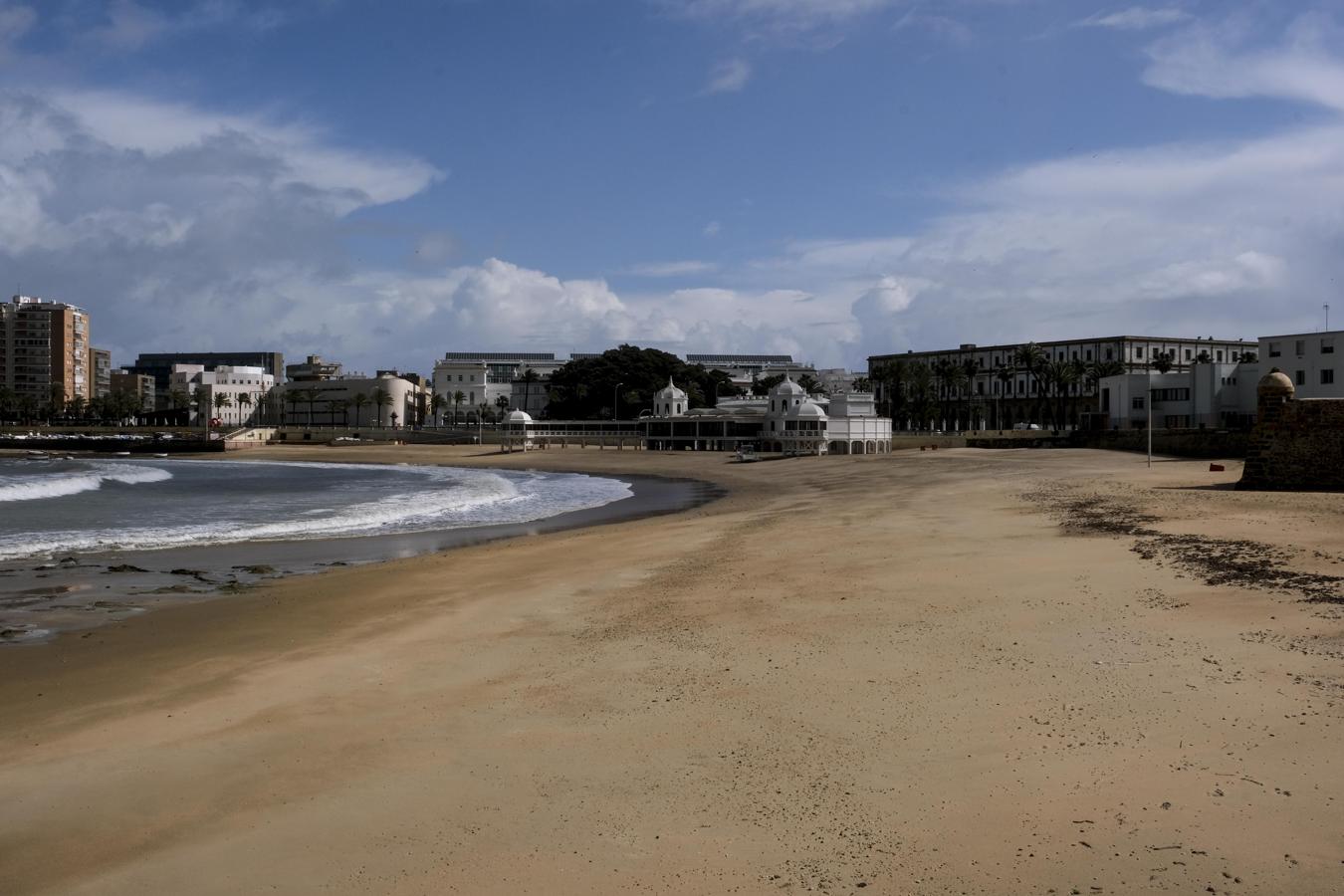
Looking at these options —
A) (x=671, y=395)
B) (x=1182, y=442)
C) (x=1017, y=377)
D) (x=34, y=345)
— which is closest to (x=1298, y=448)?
(x=1182, y=442)

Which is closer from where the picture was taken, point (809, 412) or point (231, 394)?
point (809, 412)

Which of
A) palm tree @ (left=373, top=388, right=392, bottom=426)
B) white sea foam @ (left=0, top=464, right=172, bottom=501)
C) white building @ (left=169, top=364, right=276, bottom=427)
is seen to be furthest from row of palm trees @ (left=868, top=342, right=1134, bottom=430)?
white building @ (left=169, top=364, right=276, bottom=427)

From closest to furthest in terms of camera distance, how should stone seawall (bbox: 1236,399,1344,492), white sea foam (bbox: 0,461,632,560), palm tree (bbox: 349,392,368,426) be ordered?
stone seawall (bbox: 1236,399,1344,492)
white sea foam (bbox: 0,461,632,560)
palm tree (bbox: 349,392,368,426)

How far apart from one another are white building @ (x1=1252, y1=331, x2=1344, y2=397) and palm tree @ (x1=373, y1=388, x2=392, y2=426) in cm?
12024

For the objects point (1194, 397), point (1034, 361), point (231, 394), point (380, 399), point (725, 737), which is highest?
point (1034, 361)

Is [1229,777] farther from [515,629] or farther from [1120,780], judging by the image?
[515,629]

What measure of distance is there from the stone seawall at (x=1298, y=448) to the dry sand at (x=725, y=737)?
9.63 metres

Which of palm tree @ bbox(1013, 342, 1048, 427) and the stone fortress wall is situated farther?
Answer: palm tree @ bbox(1013, 342, 1048, 427)

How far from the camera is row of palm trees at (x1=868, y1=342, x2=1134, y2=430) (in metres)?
107

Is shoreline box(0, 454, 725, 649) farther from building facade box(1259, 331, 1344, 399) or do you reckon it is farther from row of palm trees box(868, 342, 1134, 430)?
row of palm trees box(868, 342, 1134, 430)

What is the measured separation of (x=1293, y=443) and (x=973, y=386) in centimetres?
10226

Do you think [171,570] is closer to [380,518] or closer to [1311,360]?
[380,518]

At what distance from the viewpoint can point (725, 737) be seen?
26.3 ft

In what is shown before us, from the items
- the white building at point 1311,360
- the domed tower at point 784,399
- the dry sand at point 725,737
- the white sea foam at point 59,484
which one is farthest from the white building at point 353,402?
the dry sand at point 725,737
